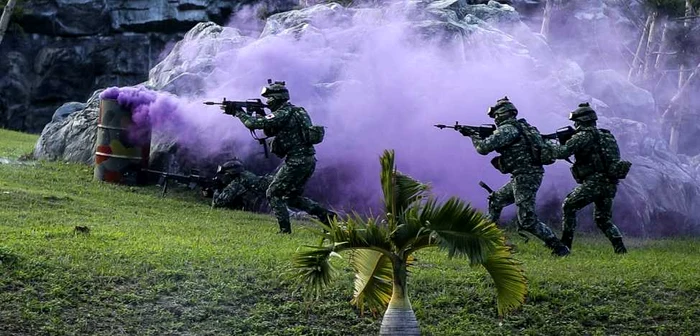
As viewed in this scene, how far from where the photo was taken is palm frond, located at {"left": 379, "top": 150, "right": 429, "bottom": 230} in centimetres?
782

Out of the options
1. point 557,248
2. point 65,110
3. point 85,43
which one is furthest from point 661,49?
point 557,248

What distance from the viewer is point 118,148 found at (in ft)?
60.0

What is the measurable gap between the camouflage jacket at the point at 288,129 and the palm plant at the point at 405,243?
19.9 feet

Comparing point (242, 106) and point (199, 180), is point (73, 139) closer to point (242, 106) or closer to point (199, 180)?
point (199, 180)

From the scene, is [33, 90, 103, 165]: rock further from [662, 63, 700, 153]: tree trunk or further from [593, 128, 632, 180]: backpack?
[662, 63, 700, 153]: tree trunk

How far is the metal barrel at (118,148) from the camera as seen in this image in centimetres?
1827

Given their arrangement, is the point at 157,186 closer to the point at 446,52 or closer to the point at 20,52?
the point at 446,52

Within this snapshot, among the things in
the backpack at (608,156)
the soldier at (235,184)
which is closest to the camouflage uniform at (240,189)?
the soldier at (235,184)

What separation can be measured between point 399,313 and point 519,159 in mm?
6209

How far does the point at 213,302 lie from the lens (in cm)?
961

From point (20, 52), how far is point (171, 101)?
1616 centimetres

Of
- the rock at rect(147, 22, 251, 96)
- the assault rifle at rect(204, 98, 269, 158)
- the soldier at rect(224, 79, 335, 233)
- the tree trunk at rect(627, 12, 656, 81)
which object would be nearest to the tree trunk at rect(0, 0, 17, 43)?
the rock at rect(147, 22, 251, 96)

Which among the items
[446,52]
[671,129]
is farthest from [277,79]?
[671,129]

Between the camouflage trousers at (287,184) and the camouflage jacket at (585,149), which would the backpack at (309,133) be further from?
the camouflage jacket at (585,149)
